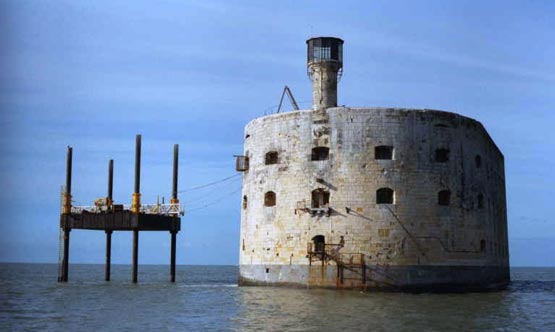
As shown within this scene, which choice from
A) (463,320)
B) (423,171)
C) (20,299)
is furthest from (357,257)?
(20,299)

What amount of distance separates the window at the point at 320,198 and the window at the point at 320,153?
4.31 ft

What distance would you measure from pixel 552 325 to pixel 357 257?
8.75 m

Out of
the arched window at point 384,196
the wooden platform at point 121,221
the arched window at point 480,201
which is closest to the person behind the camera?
the arched window at point 384,196

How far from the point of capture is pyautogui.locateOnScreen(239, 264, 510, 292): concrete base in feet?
93.0

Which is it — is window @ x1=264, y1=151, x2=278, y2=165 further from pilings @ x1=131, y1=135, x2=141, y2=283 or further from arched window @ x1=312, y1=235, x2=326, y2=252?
pilings @ x1=131, y1=135, x2=141, y2=283

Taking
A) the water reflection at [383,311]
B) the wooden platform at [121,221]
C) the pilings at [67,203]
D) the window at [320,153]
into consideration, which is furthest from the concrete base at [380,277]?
the pilings at [67,203]

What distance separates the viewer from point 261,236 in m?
30.6

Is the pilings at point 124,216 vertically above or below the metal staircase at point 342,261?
above

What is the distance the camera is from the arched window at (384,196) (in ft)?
94.8

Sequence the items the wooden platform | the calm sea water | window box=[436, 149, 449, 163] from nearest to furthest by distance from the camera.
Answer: the calm sea water → window box=[436, 149, 449, 163] → the wooden platform

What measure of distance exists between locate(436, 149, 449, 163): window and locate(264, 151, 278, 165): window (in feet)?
21.0

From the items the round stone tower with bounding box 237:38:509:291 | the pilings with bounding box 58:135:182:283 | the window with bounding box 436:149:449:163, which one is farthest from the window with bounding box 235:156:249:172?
the window with bounding box 436:149:449:163

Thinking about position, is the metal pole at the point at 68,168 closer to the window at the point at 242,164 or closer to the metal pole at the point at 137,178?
the metal pole at the point at 137,178

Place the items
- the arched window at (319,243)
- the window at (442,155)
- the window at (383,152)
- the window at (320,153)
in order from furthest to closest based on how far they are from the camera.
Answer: the window at (442,155) → the window at (320,153) → the window at (383,152) → the arched window at (319,243)
